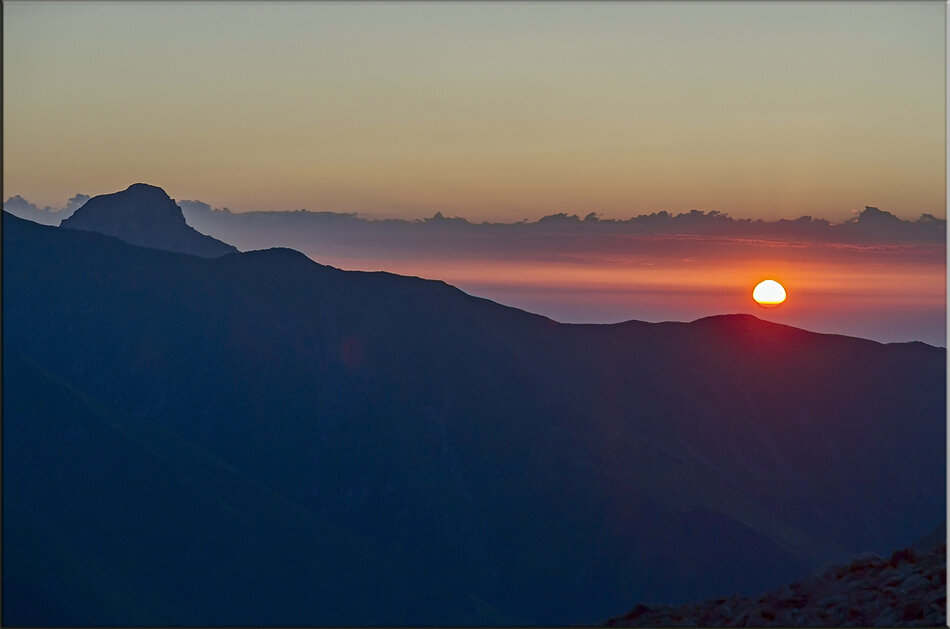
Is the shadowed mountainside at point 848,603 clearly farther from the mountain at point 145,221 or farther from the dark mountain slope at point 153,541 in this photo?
the mountain at point 145,221

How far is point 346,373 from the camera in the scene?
5394 cm

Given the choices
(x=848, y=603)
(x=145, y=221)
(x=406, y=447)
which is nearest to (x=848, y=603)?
(x=848, y=603)

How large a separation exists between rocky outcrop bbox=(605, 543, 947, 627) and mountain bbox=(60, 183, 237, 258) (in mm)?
79355

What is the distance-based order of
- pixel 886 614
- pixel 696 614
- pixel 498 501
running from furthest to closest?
pixel 498 501 → pixel 696 614 → pixel 886 614

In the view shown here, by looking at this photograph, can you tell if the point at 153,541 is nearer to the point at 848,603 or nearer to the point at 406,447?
the point at 848,603

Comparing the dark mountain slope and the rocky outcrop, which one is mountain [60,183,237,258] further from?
the rocky outcrop

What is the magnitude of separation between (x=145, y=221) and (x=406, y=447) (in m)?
52.3

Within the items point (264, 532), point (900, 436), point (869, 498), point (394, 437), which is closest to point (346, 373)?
point (394, 437)

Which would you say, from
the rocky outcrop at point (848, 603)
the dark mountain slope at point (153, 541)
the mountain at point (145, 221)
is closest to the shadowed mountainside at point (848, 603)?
the rocky outcrop at point (848, 603)

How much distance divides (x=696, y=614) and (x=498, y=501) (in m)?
31.2

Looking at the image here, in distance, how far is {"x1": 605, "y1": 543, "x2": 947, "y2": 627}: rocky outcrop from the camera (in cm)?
1241

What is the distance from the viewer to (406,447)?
48.3m

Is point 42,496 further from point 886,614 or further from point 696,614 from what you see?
point 886,614

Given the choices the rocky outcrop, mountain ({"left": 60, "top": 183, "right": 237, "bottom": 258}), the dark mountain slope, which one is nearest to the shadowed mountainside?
the rocky outcrop
